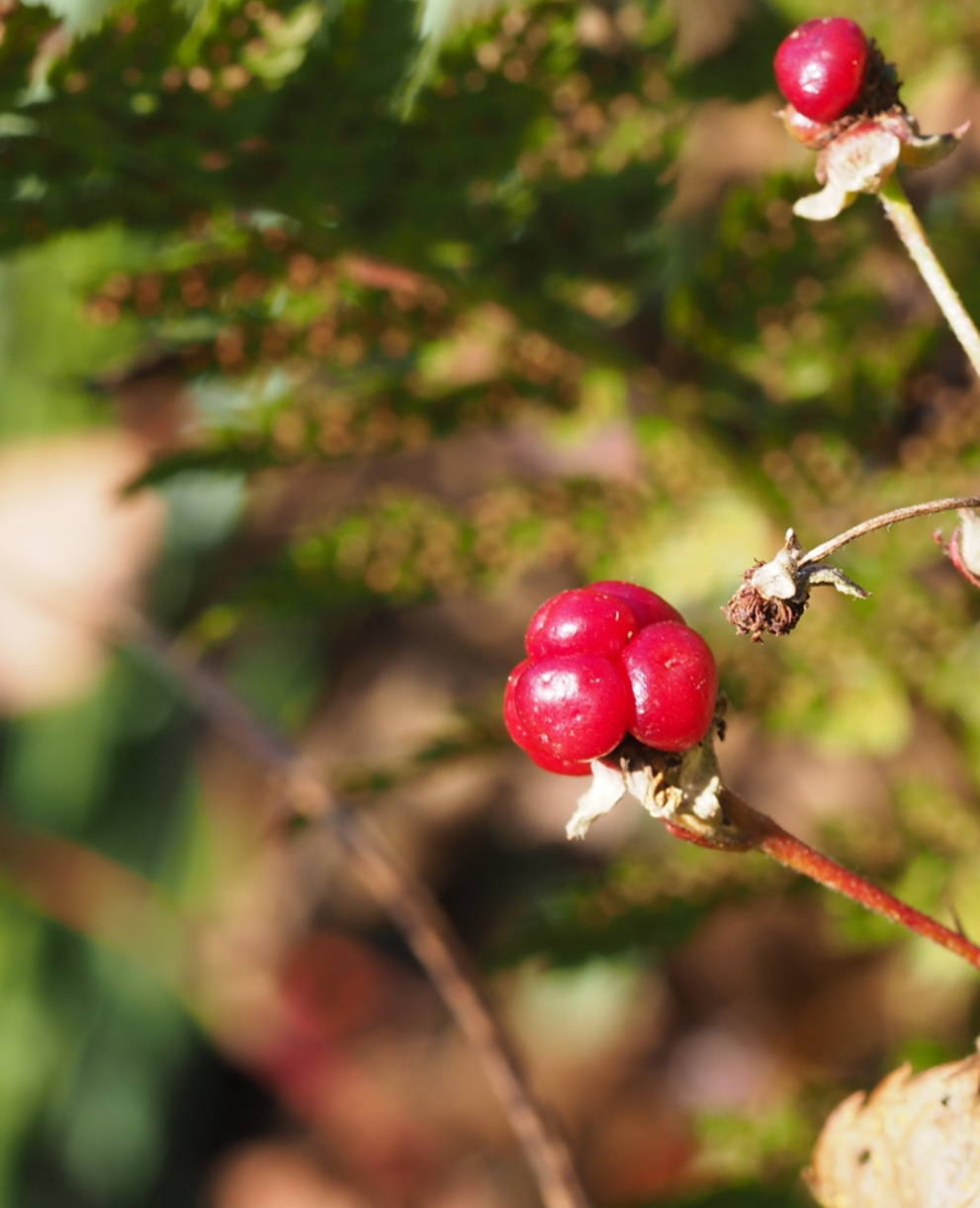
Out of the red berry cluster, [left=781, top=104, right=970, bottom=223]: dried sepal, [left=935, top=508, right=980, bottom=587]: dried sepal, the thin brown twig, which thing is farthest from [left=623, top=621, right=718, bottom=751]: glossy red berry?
the thin brown twig

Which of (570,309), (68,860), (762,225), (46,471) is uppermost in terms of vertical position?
(46,471)

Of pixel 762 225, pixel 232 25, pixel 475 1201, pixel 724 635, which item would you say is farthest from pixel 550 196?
pixel 475 1201

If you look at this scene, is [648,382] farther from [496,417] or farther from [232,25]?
[232,25]

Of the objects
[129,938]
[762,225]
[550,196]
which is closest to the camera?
[762,225]

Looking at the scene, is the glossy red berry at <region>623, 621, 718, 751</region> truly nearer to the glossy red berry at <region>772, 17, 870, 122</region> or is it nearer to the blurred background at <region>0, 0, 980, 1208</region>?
the glossy red berry at <region>772, 17, 870, 122</region>

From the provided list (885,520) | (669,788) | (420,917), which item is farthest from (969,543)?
(420,917)

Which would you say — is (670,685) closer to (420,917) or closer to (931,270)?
(931,270)

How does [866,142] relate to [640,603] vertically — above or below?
above
